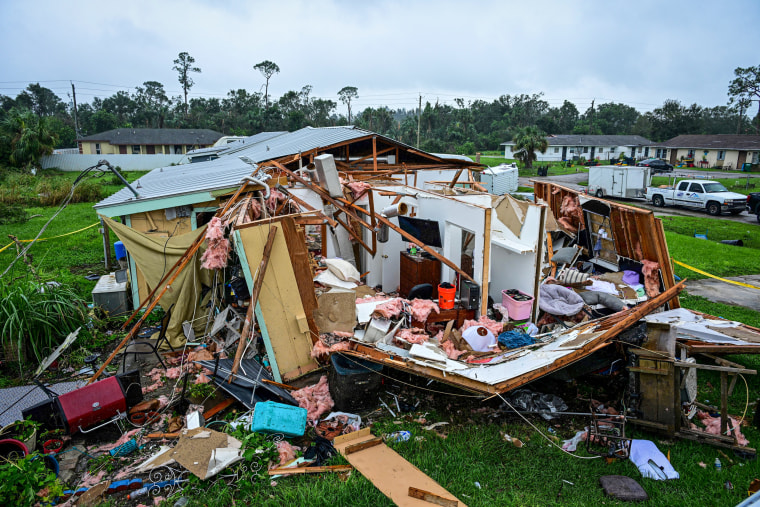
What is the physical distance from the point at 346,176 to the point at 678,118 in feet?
219

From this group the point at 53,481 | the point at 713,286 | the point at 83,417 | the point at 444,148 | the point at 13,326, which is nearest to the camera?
the point at 53,481

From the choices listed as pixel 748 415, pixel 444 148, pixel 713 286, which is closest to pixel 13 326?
pixel 748 415

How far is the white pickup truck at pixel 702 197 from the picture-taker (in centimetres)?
2080

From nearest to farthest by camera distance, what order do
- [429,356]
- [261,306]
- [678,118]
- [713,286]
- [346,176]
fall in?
[429,356], [261,306], [713,286], [346,176], [678,118]

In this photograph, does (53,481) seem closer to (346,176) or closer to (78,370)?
(78,370)

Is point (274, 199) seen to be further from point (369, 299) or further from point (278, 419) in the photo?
point (278, 419)

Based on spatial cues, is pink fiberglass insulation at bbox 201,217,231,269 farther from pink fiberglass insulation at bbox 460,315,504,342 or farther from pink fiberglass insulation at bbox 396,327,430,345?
pink fiberglass insulation at bbox 460,315,504,342

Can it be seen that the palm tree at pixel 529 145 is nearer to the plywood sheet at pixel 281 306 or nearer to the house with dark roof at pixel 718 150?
the house with dark roof at pixel 718 150

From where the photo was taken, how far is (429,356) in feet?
18.4

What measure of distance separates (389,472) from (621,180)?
26068mm

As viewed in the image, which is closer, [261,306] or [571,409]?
[571,409]

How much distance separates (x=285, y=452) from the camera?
477cm

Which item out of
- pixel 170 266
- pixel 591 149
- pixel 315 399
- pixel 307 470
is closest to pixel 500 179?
pixel 170 266

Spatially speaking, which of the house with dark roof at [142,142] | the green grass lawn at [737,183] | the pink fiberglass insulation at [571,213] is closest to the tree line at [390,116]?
the house with dark roof at [142,142]
